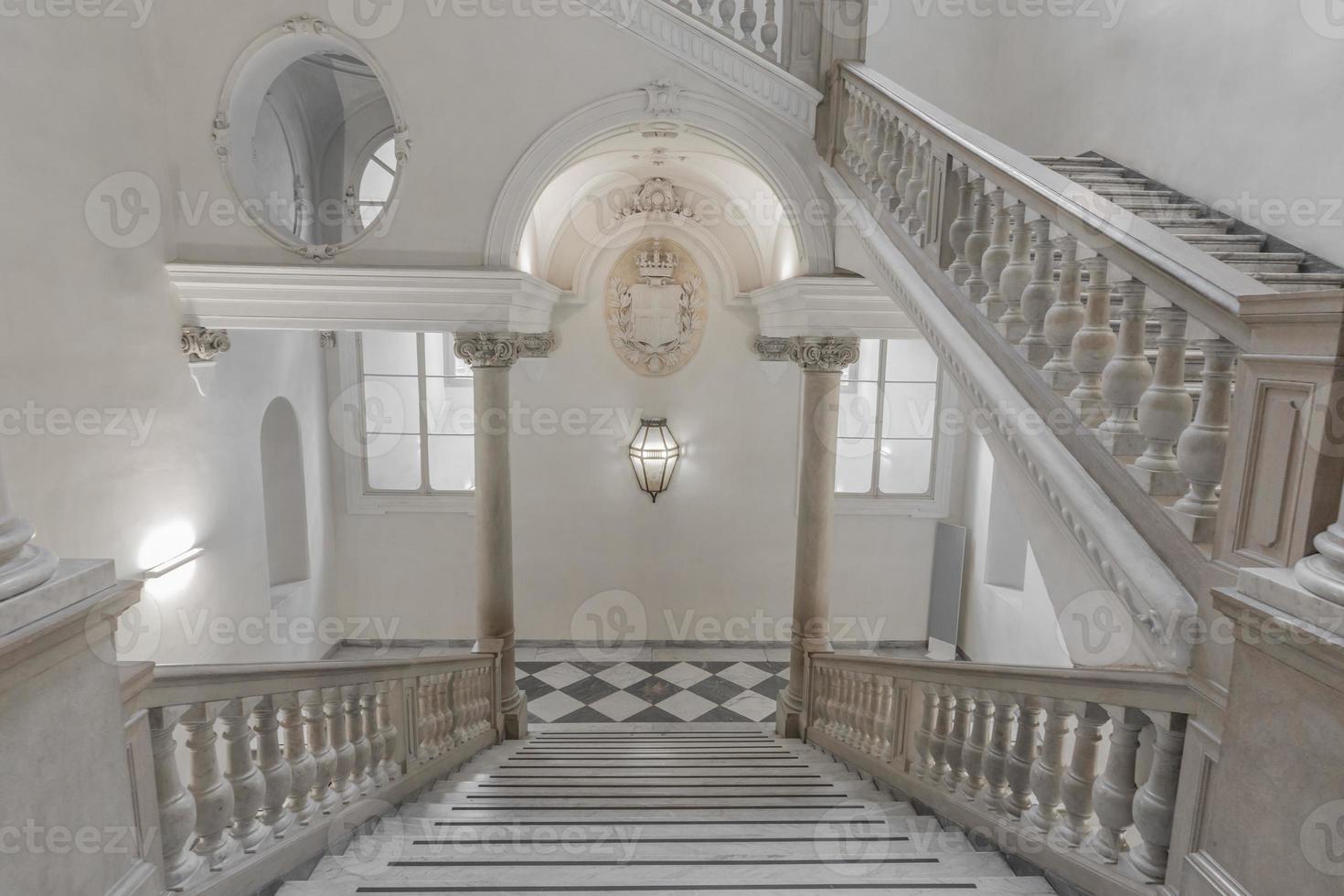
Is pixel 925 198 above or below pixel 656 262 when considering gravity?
below

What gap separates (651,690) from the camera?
26.7ft

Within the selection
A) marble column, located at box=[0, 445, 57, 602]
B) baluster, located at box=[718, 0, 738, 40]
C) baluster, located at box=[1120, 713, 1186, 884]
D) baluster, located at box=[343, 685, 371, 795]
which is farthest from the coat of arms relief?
marble column, located at box=[0, 445, 57, 602]

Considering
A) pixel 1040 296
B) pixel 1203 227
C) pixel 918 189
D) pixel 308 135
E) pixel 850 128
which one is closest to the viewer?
pixel 1040 296

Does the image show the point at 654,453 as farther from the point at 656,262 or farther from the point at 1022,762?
the point at 1022,762

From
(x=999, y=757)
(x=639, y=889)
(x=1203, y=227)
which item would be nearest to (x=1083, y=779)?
(x=999, y=757)

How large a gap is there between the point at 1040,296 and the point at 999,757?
5.55ft

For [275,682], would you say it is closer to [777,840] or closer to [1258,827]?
[777,840]

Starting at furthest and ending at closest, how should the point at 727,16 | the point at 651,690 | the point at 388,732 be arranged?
the point at 651,690
the point at 727,16
the point at 388,732

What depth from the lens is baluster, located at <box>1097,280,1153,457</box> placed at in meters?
2.06

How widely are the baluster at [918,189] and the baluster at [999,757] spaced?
2.46 metres

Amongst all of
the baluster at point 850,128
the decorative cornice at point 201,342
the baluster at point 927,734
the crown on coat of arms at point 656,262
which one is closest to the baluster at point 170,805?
the baluster at point 927,734

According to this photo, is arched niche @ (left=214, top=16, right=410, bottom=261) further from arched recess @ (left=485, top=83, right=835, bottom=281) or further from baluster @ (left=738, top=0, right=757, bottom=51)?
baluster @ (left=738, top=0, right=757, bottom=51)

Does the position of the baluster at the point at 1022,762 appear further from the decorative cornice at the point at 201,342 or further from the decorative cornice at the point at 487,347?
the decorative cornice at the point at 201,342

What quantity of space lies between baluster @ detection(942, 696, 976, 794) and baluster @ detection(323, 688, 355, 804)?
8.41ft
